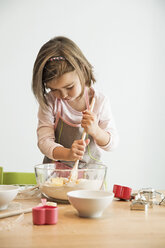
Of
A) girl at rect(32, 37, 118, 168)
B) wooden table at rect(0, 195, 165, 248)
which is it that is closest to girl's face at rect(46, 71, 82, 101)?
girl at rect(32, 37, 118, 168)

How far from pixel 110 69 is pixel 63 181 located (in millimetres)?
2045

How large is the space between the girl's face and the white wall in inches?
54.4

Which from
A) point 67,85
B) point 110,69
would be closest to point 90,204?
point 67,85

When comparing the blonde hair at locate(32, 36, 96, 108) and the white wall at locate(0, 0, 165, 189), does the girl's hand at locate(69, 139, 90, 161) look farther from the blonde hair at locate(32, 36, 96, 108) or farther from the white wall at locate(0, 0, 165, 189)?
the white wall at locate(0, 0, 165, 189)

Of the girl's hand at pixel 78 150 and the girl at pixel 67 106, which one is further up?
the girl at pixel 67 106

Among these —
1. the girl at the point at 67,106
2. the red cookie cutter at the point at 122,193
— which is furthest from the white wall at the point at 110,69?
the red cookie cutter at the point at 122,193

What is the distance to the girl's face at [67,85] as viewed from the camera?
123 cm

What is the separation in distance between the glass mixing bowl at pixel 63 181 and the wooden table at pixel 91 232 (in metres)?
0.10

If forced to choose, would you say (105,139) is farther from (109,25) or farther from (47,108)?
(109,25)

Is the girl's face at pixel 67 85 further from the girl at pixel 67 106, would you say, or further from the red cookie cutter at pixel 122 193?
the red cookie cutter at pixel 122 193

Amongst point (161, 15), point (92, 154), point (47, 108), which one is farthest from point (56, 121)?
point (161, 15)

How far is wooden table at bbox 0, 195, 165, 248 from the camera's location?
553 millimetres

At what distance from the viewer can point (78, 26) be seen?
278 cm

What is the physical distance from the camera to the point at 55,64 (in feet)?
4.05
